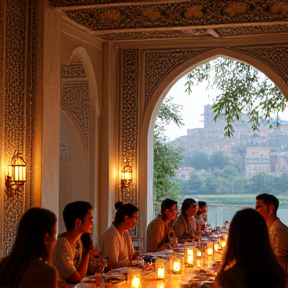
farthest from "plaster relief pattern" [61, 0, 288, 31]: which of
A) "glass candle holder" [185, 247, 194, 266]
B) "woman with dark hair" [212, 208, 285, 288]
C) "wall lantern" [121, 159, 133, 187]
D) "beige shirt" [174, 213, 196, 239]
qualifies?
"woman with dark hair" [212, 208, 285, 288]

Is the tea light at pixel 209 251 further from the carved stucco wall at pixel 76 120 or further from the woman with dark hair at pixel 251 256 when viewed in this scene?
the carved stucco wall at pixel 76 120

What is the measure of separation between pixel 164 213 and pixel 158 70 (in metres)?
3.06

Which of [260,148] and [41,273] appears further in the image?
[260,148]

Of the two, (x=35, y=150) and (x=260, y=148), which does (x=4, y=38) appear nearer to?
(x=35, y=150)

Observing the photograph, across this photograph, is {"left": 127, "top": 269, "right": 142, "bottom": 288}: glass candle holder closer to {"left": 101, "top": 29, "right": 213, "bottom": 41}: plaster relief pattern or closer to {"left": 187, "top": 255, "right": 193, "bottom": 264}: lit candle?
{"left": 187, "top": 255, "right": 193, "bottom": 264}: lit candle

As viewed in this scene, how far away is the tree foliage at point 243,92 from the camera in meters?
12.1

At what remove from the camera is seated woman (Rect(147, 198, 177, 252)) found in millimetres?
7285

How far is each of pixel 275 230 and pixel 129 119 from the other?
4410mm

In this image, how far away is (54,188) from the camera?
7.74m

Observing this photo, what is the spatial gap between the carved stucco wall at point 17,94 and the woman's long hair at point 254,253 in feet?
13.3

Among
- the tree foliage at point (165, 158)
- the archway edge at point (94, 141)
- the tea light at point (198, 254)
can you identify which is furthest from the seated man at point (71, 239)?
the tree foliage at point (165, 158)

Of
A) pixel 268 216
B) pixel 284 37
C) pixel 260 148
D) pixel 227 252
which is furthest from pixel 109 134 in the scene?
pixel 260 148

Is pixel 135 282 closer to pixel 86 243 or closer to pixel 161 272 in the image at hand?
pixel 161 272

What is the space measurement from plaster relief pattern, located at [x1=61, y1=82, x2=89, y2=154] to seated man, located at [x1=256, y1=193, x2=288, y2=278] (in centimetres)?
465
